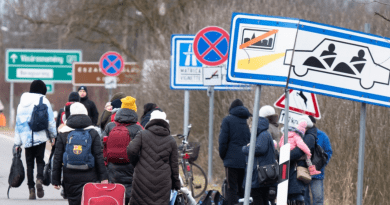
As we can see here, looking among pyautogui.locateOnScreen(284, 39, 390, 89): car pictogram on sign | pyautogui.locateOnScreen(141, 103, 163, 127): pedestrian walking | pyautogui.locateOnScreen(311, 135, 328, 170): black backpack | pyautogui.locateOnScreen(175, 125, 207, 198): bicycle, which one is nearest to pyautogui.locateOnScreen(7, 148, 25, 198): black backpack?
pyautogui.locateOnScreen(141, 103, 163, 127): pedestrian walking

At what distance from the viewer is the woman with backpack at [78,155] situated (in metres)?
8.54

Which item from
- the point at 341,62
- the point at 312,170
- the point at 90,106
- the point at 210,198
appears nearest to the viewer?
the point at 341,62

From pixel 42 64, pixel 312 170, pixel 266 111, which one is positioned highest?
pixel 42 64

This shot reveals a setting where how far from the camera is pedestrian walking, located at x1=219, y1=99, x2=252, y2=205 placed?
10695 mm

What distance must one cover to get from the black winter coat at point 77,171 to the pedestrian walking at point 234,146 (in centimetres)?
247

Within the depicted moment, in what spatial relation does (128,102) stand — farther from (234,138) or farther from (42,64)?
(42,64)

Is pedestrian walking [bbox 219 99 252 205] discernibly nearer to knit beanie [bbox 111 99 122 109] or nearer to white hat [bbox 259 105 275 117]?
white hat [bbox 259 105 275 117]

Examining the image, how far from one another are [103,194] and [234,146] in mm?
2883

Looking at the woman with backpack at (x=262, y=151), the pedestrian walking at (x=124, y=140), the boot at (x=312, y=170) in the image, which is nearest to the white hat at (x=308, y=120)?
the boot at (x=312, y=170)

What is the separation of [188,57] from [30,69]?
1980 cm

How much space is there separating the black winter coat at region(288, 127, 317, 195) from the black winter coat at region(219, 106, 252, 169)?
3.76 feet

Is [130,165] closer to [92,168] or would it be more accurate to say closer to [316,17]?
[92,168]

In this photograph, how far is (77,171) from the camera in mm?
8656

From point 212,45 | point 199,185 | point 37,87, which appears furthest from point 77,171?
point 199,185
